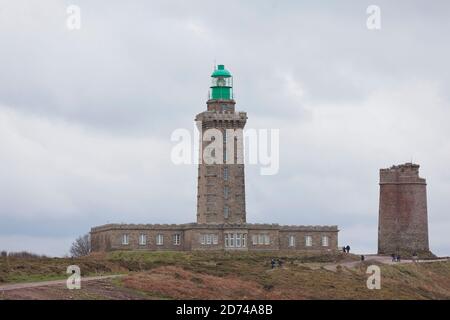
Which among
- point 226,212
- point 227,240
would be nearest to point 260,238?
point 227,240

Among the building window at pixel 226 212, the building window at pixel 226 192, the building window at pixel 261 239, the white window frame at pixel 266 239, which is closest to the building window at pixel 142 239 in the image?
the building window at pixel 226 212

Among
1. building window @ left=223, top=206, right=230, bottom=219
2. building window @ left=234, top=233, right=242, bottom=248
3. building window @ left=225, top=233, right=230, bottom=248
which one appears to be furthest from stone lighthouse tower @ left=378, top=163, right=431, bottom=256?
building window @ left=225, top=233, right=230, bottom=248

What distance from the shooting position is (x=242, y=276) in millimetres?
69875

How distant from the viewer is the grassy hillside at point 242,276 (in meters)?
58.9

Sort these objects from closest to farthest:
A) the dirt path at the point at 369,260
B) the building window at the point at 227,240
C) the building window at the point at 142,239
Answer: the dirt path at the point at 369,260 < the building window at the point at 142,239 < the building window at the point at 227,240

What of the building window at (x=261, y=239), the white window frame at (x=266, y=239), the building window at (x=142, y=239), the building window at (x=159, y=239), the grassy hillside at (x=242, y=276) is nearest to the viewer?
the grassy hillside at (x=242, y=276)

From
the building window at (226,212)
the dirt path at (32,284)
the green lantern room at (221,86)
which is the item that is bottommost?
the dirt path at (32,284)

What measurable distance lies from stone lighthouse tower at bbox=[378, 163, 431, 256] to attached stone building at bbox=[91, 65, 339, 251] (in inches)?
196

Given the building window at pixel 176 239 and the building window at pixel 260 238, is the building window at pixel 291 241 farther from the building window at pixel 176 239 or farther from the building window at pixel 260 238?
the building window at pixel 176 239

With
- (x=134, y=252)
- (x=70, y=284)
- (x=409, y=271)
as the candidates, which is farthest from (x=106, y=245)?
(x=70, y=284)

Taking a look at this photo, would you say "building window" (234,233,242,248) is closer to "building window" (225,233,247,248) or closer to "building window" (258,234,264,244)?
"building window" (225,233,247,248)

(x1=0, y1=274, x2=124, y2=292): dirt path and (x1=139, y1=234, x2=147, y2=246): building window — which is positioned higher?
(x1=139, y1=234, x2=147, y2=246): building window

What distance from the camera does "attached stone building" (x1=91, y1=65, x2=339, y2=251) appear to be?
96.6m
